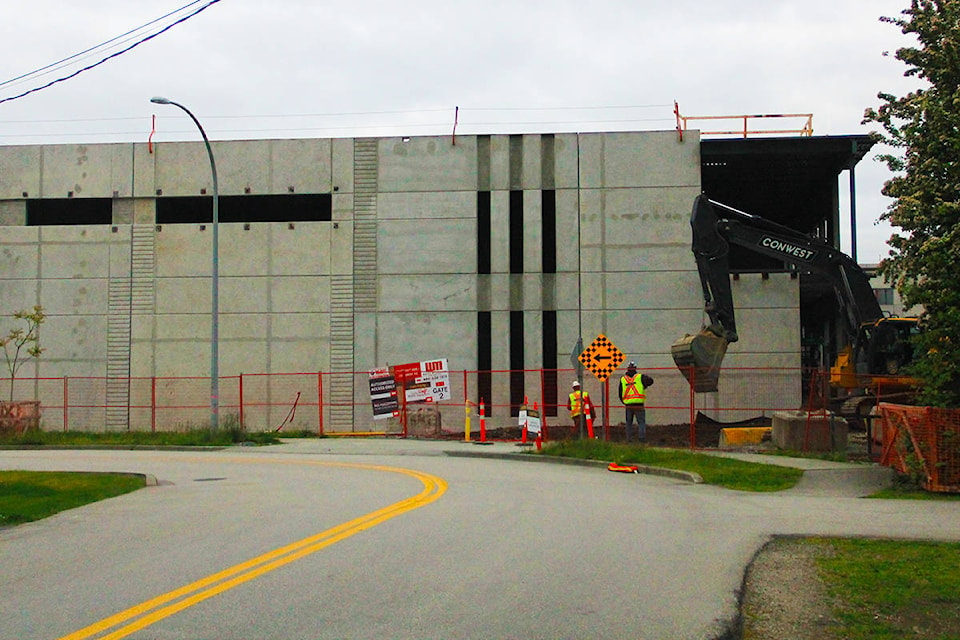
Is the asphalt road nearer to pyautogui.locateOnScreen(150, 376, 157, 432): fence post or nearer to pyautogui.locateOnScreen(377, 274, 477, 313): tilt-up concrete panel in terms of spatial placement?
pyautogui.locateOnScreen(150, 376, 157, 432): fence post

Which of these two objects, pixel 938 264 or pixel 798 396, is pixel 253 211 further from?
pixel 938 264

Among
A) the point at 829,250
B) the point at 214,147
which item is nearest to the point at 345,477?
the point at 829,250

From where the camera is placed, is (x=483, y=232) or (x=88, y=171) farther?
(x=88, y=171)

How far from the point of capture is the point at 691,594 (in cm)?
802

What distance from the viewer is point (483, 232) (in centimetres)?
3681

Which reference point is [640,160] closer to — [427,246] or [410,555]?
[427,246]

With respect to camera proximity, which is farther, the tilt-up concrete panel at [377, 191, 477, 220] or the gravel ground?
the tilt-up concrete panel at [377, 191, 477, 220]

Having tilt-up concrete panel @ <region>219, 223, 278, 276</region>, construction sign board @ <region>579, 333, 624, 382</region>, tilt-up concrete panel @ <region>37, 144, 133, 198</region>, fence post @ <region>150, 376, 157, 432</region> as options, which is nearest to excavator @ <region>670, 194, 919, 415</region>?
construction sign board @ <region>579, 333, 624, 382</region>

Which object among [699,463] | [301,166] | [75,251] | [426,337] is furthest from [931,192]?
[75,251]

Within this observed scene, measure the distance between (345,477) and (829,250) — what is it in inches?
582

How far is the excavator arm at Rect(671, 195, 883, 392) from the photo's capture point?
Result: 2653 centimetres

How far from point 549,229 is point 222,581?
29084mm

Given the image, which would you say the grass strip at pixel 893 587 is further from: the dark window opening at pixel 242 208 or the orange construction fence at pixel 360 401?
the dark window opening at pixel 242 208

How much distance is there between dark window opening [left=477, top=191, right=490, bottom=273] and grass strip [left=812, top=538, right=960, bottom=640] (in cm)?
2613
